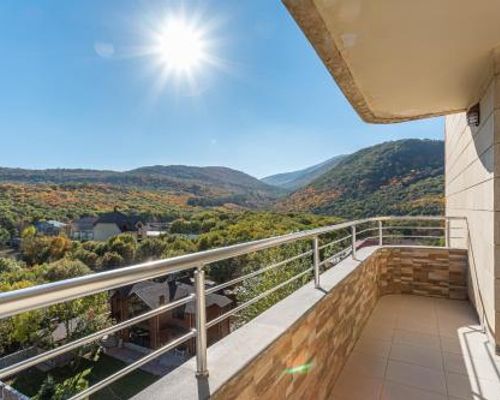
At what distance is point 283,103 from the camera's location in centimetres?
2252

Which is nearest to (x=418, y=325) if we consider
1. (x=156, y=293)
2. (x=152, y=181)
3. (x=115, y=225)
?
(x=156, y=293)

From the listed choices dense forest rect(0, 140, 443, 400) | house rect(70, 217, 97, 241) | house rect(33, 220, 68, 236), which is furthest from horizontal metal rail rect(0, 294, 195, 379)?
house rect(70, 217, 97, 241)

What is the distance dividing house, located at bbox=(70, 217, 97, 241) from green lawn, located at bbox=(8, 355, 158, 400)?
22.9 metres

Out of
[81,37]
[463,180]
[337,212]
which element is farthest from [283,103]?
[463,180]

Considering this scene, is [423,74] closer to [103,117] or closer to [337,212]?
[337,212]

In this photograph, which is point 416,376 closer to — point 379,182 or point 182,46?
point 182,46

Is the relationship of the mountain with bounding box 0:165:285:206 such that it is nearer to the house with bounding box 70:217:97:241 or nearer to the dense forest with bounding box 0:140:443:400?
the dense forest with bounding box 0:140:443:400

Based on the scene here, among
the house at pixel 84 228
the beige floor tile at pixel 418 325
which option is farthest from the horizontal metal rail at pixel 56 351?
the house at pixel 84 228

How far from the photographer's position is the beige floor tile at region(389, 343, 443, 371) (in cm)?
301

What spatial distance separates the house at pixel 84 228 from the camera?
38.0 metres

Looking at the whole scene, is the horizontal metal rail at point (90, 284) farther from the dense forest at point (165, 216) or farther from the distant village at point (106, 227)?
the distant village at point (106, 227)

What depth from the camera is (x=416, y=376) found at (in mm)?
2807

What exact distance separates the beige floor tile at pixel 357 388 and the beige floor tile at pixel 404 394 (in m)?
0.06

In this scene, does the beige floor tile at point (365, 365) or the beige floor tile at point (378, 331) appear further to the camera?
the beige floor tile at point (378, 331)
